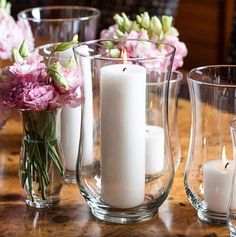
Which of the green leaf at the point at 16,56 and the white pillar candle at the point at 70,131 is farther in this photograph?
the white pillar candle at the point at 70,131

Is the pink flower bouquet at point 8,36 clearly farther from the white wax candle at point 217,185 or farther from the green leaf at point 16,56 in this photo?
the white wax candle at point 217,185

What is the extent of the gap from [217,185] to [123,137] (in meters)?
0.18

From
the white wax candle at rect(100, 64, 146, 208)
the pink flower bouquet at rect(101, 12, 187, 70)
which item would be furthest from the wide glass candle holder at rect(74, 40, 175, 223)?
the pink flower bouquet at rect(101, 12, 187, 70)

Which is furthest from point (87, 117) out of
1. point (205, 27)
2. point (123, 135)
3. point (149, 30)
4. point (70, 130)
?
point (205, 27)

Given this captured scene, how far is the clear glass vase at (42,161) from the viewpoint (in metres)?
1.30

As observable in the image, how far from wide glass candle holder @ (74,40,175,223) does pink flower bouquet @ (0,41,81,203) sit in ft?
0.13

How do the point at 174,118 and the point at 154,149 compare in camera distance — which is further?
the point at 174,118

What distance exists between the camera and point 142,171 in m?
1.24

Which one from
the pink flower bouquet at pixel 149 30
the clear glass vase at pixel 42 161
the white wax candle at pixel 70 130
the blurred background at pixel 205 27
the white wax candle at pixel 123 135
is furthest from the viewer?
the blurred background at pixel 205 27

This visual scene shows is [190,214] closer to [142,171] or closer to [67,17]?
[142,171]

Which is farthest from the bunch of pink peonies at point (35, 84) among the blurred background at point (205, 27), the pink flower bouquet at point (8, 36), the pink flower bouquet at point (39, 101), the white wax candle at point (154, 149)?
the blurred background at point (205, 27)

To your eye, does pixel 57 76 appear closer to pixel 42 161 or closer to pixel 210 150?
pixel 42 161

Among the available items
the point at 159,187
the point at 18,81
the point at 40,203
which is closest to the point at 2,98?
the point at 18,81

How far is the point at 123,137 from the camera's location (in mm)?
1208
